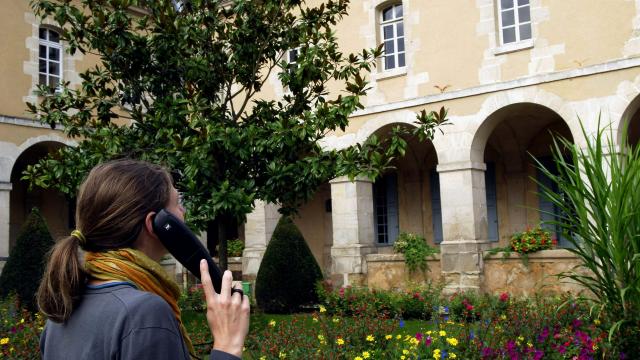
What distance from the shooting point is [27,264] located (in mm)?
11578

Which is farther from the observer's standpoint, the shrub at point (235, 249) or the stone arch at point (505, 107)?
the shrub at point (235, 249)

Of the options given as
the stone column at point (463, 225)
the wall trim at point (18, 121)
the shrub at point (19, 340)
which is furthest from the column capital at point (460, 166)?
the wall trim at point (18, 121)

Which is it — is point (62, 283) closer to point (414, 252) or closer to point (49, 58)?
point (414, 252)

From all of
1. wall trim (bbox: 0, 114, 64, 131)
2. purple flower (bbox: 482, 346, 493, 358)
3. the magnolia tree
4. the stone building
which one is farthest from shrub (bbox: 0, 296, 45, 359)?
wall trim (bbox: 0, 114, 64, 131)

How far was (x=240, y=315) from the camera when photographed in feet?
4.82

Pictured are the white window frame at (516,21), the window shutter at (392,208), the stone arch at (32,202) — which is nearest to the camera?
the white window frame at (516,21)

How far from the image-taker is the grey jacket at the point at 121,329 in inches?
51.4

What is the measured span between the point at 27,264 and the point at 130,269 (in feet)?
37.3

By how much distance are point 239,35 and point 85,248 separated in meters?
5.75

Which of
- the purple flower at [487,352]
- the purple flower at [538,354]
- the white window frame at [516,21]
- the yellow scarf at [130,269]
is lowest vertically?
the purple flower at [538,354]

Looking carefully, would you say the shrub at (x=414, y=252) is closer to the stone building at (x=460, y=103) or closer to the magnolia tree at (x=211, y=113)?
the stone building at (x=460, y=103)

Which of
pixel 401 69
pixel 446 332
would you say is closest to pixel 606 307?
pixel 446 332

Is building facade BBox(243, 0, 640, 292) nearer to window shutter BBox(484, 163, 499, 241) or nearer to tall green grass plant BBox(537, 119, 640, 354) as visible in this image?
window shutter BBox(484, 163, 499, 241)

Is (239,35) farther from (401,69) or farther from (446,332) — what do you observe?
(401,69)
